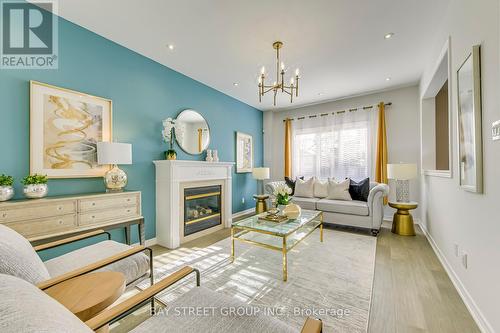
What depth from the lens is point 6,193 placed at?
1799mm

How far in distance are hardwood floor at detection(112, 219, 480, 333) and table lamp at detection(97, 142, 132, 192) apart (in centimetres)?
104

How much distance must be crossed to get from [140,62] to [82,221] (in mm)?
2231

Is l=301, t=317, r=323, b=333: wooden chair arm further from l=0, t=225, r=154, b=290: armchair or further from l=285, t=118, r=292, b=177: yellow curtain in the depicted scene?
l=285, t=118, r=292, b=177: yellow curtain

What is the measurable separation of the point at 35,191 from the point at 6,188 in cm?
18

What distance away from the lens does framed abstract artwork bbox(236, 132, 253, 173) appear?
4977mm

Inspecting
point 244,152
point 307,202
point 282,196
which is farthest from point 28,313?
point 244,152

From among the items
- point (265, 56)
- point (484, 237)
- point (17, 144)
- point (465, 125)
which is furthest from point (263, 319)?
point (265, 56)

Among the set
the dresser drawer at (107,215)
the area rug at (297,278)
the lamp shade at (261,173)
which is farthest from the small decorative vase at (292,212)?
the lamp shade at (261,173)

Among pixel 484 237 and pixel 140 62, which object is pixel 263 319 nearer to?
pixel 484 237

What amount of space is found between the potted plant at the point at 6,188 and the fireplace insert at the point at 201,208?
1851mm

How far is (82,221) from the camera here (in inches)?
81.4

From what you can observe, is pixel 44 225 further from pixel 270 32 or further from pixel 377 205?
pixel 377 205

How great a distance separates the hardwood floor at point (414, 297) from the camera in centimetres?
153

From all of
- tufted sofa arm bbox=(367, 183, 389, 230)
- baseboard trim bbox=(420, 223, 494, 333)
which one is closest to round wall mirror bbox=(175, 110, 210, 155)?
tufted sofa arm bbox=(367, 183, 389, 230)
